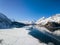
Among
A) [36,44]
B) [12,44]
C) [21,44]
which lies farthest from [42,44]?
[12,44]

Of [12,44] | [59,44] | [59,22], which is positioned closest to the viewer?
[12,44]

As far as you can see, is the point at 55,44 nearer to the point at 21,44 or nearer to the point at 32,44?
the point at 32,44

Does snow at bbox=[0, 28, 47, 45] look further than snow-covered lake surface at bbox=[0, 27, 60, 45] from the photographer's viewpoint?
No

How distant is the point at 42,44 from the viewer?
20344 millimetres

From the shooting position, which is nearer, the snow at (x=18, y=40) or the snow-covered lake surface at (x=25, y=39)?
the snow at (x=18, y=40)

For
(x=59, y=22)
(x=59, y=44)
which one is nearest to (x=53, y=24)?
(x=59, y=22)

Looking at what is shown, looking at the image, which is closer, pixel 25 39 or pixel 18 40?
pixel 18 40

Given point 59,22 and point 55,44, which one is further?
point 59,22

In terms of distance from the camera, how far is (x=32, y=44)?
20.4 meters

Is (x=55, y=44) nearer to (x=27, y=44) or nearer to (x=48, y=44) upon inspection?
(x=48, y=44)

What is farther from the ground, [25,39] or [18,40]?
[25,39]

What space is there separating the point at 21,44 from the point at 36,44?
118 inches

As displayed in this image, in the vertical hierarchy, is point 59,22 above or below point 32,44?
above

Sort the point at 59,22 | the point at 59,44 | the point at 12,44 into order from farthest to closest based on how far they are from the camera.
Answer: the point at 59,22
the point at 59,44
the point at 12,44
